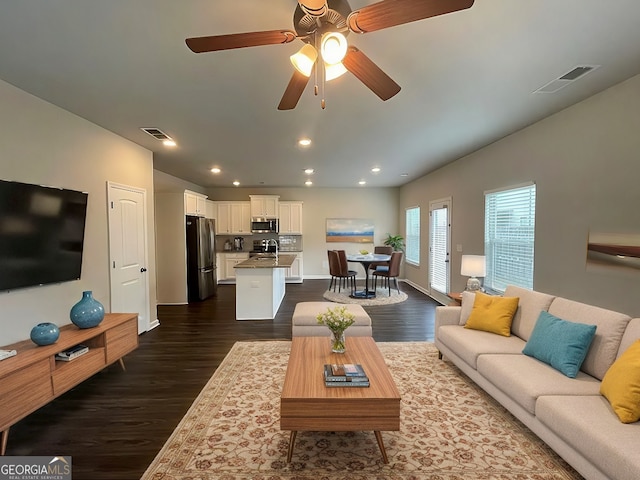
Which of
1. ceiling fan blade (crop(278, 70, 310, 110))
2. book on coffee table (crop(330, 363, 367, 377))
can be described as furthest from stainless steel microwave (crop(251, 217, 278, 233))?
book on coffee table (crop(330, 363, 367, 377))

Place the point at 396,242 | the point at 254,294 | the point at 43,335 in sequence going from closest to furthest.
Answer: the point at 43,335 → the point at 254,294 → the point at 396,242

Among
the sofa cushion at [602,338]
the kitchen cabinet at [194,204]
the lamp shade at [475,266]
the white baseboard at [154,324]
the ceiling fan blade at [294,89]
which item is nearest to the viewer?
the ceiling fan blade at [294,89]

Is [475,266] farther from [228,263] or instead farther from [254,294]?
[228,263]

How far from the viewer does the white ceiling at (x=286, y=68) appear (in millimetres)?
1695

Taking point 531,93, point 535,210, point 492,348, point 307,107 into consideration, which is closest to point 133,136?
point 307,107

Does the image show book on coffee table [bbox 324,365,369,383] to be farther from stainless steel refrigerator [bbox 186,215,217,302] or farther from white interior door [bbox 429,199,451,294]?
stainless steel refrigerator [bbox 186,215,217,302]

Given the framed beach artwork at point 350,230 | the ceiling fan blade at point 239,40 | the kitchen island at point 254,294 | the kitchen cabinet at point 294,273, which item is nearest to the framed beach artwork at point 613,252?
the ceiling fan blade at point 239,40

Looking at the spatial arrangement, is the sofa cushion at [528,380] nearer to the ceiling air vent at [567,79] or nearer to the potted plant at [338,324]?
the potted plant at [338,324]

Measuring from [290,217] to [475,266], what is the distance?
544 centimetres

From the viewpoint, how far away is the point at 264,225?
8.47m

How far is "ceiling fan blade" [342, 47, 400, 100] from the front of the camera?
163 centimetres

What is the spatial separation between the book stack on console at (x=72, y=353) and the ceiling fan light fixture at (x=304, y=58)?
2.91m

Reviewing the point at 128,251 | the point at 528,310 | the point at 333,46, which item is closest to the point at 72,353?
the point at 128,251

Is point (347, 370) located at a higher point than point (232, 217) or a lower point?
lower
